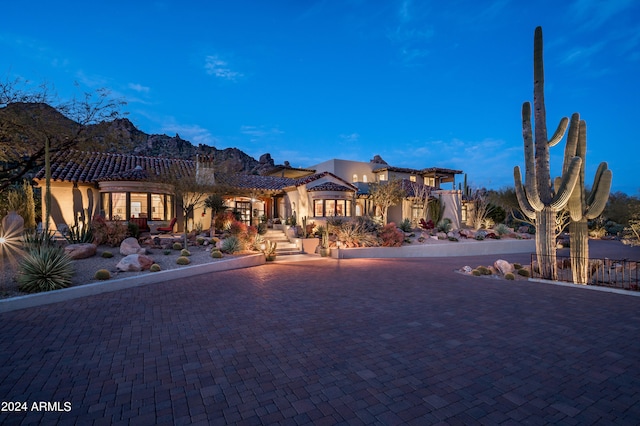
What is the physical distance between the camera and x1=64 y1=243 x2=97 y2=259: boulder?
36.2ft

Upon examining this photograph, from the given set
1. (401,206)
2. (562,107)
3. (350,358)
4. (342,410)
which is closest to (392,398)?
(342,410)

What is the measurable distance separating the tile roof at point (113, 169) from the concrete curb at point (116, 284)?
730cm

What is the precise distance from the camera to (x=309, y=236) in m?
19.9

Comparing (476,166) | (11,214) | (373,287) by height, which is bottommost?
(373,287)

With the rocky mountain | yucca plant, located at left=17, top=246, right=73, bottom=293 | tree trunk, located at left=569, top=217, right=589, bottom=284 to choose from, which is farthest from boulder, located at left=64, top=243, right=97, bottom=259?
tree trunk, located at left=569, top=217, right=589, bottom=284

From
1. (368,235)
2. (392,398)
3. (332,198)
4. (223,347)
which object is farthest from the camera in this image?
(332,198)

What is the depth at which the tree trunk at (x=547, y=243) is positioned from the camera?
1054cm

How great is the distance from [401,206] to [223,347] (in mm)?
25954

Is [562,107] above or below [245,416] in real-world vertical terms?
above

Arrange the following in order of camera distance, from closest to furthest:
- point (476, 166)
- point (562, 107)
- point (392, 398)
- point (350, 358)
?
point (392, 398) < point (350, 358) < point (562, 107) < point (476, 166)

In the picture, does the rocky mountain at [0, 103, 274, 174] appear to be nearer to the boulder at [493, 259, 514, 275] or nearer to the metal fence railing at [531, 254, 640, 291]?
the boulder at [493, 259, 514, 275]

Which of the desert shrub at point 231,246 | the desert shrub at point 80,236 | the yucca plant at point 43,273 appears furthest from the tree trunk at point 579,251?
the desert shrub at point 80,236

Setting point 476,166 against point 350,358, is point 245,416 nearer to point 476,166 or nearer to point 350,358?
point 350,358

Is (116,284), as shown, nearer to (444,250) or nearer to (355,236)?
(355,236)
